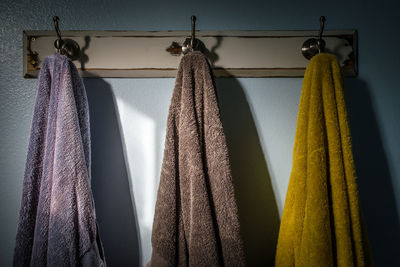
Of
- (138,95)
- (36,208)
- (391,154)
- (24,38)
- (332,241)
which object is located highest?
(24,38)

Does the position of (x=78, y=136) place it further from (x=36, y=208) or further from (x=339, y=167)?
(x=339, y=167)

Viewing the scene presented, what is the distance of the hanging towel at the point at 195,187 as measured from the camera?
0.50m

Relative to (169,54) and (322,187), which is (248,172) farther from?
(169,54)

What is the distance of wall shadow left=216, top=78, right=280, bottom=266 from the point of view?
65 centimetres

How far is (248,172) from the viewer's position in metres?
0.66

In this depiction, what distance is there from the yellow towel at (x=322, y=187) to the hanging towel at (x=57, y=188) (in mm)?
442

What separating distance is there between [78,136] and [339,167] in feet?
1.91

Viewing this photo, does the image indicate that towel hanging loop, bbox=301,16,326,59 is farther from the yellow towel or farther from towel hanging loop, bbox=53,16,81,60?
towel hanging loop, bbox=53,16,81,60

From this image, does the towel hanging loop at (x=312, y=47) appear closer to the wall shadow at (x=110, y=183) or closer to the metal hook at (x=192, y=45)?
the metal hook at (x=192, y=45)

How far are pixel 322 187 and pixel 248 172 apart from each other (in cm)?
20

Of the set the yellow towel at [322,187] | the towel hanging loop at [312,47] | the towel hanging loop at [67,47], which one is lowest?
the yellow towel at [322,187]

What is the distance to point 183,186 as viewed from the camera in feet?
1.74

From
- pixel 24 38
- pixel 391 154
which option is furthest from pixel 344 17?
pixel 24 38

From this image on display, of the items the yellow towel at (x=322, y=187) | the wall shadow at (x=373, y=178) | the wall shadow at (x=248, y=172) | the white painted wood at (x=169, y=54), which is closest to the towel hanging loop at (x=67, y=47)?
the white painted wood at (x=169, y=54)
